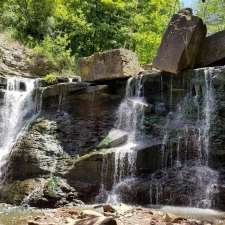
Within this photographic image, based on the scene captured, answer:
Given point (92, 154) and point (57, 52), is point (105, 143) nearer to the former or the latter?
point (92, 154)

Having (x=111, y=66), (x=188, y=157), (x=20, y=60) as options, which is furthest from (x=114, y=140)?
(x=20, y=60)

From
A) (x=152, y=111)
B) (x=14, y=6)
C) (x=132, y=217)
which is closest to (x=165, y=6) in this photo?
(x=14, y=6)

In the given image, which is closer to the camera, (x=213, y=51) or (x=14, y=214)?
(x=14, y=214)

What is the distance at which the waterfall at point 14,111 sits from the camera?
19.0 m

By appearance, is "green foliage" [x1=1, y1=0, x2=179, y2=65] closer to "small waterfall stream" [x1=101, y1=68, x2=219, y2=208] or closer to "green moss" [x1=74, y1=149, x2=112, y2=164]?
"small waterfall stream" [x1=101, y1=68, x2=219, y2=208]

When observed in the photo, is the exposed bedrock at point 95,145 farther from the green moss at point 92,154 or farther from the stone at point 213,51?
the stone at point 213,51

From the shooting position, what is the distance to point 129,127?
56.4ft

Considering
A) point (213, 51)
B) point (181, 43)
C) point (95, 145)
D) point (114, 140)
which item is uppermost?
point (181, 43)

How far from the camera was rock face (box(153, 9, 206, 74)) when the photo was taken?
56.4 feet

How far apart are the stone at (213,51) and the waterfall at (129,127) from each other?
2.35 metres

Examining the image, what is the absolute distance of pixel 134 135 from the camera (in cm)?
1678

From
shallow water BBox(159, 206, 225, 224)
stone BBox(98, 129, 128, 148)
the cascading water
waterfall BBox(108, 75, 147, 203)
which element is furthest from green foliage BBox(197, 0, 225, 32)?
shallow water BBox(159, 206, 225, 224)

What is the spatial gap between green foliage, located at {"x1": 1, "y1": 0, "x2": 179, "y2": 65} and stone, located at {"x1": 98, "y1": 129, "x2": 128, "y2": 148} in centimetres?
1368

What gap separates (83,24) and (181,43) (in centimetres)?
1328
